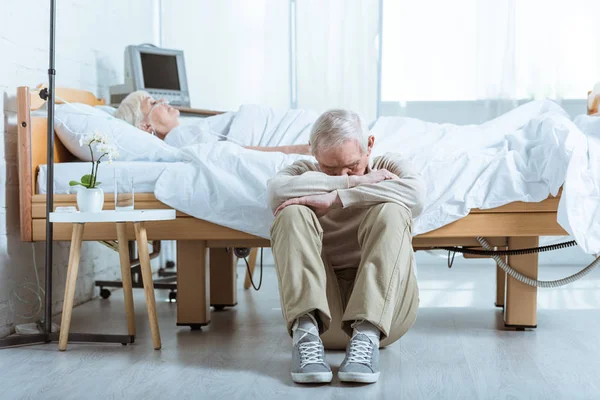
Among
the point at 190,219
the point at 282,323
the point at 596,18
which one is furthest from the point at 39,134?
the point at 596,18

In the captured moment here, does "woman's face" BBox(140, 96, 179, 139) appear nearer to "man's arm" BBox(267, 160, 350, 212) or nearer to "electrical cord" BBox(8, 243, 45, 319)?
"electrical cord" BBox(8, 243, 45, 319)

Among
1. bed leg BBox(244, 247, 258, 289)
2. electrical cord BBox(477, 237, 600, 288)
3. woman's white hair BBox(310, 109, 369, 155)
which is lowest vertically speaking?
bed leg BBox(244, 247, 258, 289)

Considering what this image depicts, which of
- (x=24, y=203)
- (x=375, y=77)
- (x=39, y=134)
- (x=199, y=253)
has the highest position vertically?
(x=375, y=77)

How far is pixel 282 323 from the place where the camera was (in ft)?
8.79

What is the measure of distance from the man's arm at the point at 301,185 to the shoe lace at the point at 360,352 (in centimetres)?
45

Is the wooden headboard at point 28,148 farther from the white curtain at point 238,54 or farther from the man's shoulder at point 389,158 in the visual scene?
the white curtain at point 238,54

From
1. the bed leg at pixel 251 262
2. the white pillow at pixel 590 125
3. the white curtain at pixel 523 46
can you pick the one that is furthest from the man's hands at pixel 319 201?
the white curtain at pixel 523 46

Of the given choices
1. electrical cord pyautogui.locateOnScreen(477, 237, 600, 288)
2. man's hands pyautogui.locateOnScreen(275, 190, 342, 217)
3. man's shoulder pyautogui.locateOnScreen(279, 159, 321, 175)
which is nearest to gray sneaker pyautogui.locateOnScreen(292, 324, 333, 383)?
man's hands pyautogui.locateOnScreen(275, 190, 342, 217)

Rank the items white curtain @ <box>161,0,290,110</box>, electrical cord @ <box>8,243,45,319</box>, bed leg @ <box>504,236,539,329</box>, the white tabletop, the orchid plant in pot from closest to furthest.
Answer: the white tabletop, the orchid plant in pot, bed leg @ <box>504,236,539,329</box>, electrical cord @ <box>8,243,45,319</box>, white curtain @ <box>161,0,290,110</box>

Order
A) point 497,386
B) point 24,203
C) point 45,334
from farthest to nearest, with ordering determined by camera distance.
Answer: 1. point 24,203
2. point 45,334
3. point 497,386

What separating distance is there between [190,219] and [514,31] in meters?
2.73

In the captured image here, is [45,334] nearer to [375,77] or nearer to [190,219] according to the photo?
[190,219]

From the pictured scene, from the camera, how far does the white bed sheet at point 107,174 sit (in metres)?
2.53

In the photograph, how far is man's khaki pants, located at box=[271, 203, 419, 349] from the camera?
1.80 meters
